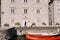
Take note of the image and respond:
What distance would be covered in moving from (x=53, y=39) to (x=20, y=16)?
29.3 m

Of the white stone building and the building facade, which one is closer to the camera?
the white stone building

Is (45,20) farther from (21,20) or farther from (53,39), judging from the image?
(53,39)

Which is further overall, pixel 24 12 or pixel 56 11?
pixel 56 11

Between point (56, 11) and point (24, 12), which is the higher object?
point (56, 11)

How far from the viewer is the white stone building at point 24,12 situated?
50.4m

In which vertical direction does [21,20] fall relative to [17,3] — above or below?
below

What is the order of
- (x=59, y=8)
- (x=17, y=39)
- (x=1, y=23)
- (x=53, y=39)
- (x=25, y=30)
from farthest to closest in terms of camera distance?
1. (x=59, y=8)
2. (x=1, y=23)
3. (x=25, y=30)
4. (x=17, y=39)
5. (x=53, y=39)

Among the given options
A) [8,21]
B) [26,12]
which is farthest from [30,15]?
[8,21]

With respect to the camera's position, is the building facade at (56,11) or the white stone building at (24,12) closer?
the white stone building at (24,12)

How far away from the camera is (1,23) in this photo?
1971 inches

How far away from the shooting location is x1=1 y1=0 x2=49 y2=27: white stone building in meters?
50.4

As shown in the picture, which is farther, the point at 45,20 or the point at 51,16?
the point at 51,16

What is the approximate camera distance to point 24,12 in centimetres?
5100

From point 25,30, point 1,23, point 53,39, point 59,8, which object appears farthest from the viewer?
point 59,8
